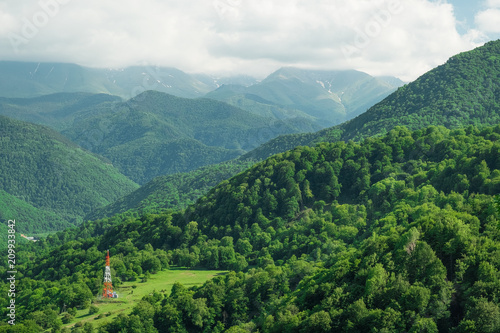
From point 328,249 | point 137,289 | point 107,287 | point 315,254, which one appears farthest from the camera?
point 137,289

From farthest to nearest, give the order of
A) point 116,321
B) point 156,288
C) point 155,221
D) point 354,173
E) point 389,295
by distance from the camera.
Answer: point 155,221 → point 354,173 → point 156,288 → point 116,321 → point 389,295

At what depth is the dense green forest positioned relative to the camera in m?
66.8

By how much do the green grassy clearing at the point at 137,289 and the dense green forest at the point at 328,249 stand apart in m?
3.21

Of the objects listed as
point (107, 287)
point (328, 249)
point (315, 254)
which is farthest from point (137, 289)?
point (328, 249)

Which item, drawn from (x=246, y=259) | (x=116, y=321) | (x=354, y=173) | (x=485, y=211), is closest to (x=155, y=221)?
(x=246, y=259)

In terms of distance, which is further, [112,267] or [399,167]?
[399,167]

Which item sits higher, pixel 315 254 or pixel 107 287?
pixel 315 254

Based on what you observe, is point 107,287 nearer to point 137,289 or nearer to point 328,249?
point 137,289

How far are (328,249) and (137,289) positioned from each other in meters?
42.8

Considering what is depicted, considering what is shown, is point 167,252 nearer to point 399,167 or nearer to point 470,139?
point 399,167

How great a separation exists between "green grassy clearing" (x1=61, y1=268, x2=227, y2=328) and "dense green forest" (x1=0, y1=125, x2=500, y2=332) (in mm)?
3206

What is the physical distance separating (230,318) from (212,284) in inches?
313

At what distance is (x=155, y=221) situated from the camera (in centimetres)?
16538

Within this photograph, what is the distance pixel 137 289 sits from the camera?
116500 mm
